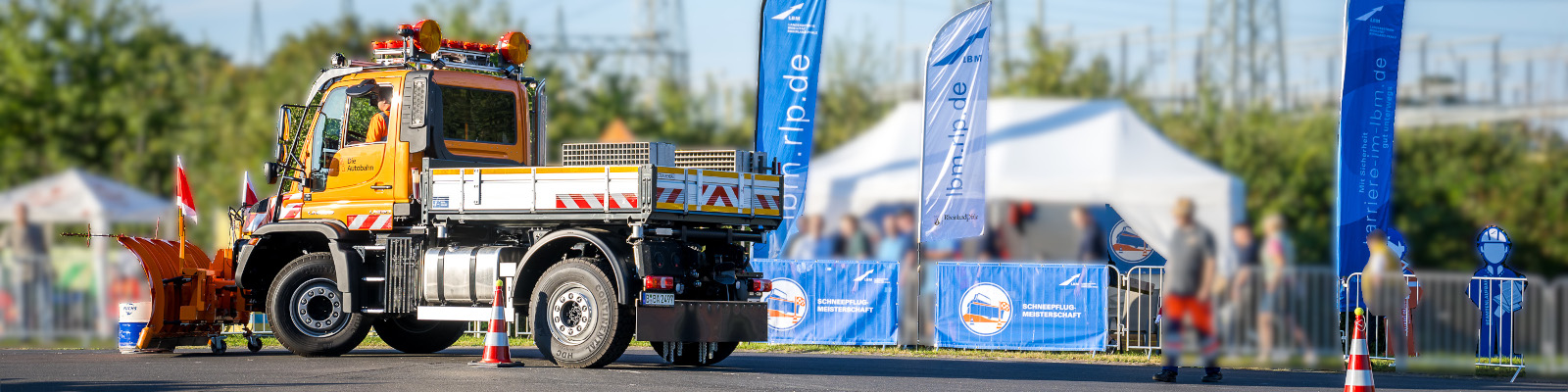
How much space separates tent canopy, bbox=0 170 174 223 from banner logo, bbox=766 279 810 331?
13251 mm

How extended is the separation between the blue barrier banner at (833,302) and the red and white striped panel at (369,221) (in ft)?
15.3

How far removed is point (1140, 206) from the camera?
23.3 m

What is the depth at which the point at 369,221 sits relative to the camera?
14656 mm

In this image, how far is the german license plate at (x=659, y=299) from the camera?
12742mm

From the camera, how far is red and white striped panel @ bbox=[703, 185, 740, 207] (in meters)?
13.3

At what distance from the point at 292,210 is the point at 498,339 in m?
3.21

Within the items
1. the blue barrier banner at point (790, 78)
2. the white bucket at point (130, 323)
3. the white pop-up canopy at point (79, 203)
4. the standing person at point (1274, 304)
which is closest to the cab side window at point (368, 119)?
the white bucket at point (130, 323)

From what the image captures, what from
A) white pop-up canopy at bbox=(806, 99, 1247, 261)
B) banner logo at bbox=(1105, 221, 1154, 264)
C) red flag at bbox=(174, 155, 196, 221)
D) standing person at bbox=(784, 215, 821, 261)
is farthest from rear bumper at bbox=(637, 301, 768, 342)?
white pop-up canopy at bbox=(806, 99, 1247, 261)

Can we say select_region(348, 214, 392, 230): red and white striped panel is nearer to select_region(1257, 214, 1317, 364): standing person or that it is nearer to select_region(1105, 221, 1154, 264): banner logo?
select_region(1105, 221, 1154, 264): banner logo

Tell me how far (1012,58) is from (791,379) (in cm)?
3040

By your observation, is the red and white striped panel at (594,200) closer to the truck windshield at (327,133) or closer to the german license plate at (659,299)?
the german license plate at (659,299)

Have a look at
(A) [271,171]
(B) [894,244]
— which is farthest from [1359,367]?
(B) [894,244]

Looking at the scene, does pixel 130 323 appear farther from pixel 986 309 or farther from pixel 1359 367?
pixel 1359 367

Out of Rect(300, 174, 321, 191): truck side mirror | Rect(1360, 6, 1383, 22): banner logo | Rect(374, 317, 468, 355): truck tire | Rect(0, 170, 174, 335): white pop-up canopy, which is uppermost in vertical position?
Rect(1360, 6, 1383, 22): banner logo
